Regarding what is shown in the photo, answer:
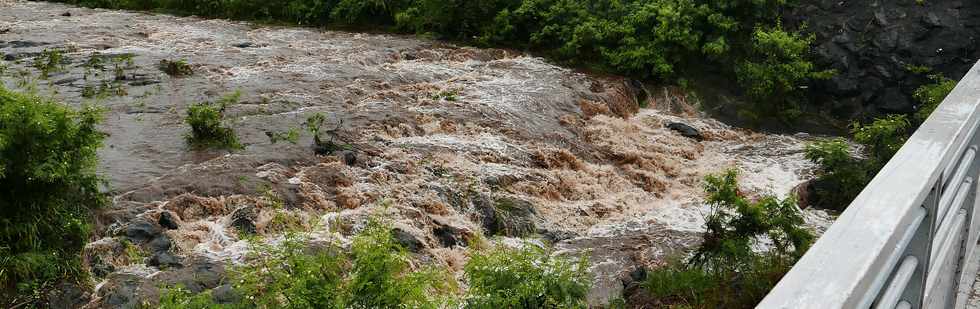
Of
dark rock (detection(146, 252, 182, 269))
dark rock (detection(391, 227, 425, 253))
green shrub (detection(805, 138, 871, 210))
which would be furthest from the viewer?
green shrub (detection(805, 138, 871, 210))

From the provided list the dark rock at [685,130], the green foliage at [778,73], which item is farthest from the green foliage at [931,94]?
the dark rock at [685,130]

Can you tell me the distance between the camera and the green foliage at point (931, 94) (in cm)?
1252

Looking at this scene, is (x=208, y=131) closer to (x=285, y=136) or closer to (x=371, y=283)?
(x=285, y=136)

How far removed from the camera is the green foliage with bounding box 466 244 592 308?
593 cm

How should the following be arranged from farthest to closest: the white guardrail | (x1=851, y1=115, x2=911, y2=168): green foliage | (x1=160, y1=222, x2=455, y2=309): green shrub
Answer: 1. (x1=851, y1=115, x2=911, y2=168): green foliage
2. (x1=160, y1=222, x2=455, y2=309): green shrub
3. the white guardrail

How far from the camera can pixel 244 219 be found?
26.4 feet

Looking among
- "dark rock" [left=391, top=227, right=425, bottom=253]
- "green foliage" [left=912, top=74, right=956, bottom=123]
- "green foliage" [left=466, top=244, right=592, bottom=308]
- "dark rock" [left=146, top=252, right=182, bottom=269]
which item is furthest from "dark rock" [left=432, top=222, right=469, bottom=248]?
"green foliage" [left=912, top=74, right=956, bottom=123]

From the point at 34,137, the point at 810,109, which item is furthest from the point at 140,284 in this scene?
the point at 810,109

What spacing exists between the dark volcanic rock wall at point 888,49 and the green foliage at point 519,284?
34.7ft

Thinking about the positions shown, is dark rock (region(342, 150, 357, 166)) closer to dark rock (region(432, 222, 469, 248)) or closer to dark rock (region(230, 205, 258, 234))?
dark rock (region(432, 222, 469, 248))

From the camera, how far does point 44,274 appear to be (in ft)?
21.9

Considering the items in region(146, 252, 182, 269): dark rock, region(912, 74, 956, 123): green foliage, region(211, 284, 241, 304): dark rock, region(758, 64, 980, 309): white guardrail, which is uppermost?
region(758, 64, 980, 309): white guardrail

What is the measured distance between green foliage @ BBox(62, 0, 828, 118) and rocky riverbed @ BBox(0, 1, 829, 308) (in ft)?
Answer: 2.27

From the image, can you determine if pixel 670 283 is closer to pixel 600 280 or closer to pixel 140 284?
pixel 600 280
